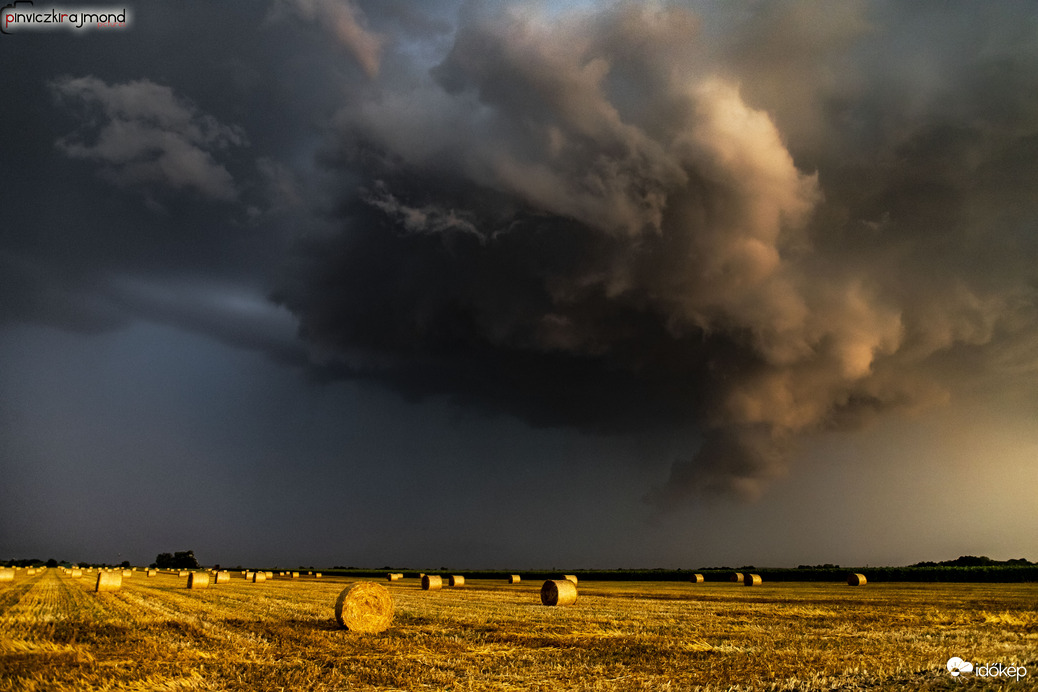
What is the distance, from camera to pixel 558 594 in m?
22.7

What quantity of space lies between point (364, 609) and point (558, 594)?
389 inches

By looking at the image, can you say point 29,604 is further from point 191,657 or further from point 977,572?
point 977,572

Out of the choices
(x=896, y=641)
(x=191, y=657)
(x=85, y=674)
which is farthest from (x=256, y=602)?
(x=896, y=641)

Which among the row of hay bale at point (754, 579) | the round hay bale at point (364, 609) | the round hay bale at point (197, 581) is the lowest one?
the row of hay bale at point (754, 579)

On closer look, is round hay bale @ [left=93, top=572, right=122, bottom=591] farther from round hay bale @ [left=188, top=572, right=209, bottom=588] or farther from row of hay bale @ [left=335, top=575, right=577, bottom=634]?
row of hay bale @ [left=335, top=575, right=577, bottom=634]

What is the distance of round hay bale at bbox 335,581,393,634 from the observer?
14506 millimetres

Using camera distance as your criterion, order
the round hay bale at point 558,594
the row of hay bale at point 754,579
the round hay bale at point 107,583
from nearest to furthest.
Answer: the round hay bale at point 558,594, the round hay bale at point 107,583, the row of hay bale at point 754,579

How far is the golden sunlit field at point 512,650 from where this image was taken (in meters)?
7.85

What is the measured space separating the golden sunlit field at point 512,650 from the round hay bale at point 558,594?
485 centimetres

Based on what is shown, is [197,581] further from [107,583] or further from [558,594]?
[558,594]

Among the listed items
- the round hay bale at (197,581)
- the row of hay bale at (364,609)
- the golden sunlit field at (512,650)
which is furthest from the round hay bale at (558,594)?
the round hay bale at (197,581)

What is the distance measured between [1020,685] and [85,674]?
40.4ft

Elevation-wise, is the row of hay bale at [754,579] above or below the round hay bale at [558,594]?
below

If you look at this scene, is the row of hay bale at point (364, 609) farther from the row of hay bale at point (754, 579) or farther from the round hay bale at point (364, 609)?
the row of hay bale at point (754, 579)
